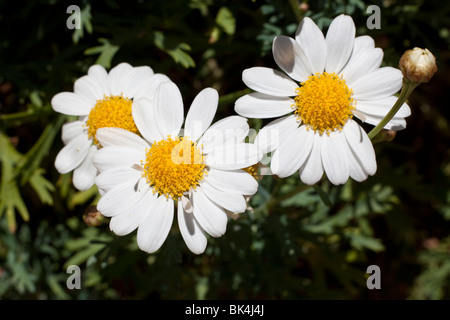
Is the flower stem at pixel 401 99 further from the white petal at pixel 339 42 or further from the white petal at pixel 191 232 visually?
the white petal at pixel 191 232

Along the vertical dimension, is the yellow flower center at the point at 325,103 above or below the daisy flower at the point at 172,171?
above

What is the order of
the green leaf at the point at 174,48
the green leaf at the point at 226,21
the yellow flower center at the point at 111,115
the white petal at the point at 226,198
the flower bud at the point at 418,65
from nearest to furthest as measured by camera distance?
the flower bud at the point at 418,65 → the white petal at the point at 226,198 → the yellow flower center at the point at 111,115 → the green leaf at the point at 174,48 → the green leaf at the point at 226,21

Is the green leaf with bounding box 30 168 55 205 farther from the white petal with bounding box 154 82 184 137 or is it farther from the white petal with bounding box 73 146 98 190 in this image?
the white petal with bounding box 154 82 184 137

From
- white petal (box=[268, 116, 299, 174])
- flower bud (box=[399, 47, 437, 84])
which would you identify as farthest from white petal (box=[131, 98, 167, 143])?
flower bud (box=[399, 47, 437, 84])

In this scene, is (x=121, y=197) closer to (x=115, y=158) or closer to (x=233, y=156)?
(x=115, y=158)

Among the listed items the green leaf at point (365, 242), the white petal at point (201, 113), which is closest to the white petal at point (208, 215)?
the white petal at point (201, 113)

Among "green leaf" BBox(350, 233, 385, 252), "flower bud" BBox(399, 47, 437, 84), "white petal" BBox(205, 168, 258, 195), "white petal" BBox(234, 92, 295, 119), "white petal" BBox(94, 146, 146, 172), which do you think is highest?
"white petal" BBox(234, 92, 295, 119)
